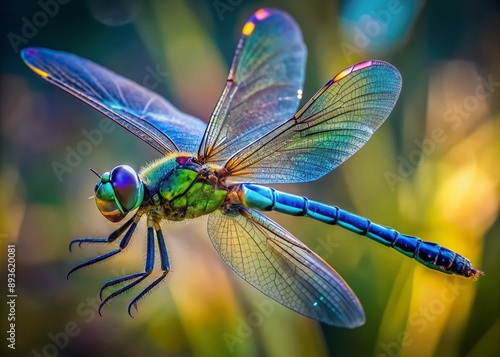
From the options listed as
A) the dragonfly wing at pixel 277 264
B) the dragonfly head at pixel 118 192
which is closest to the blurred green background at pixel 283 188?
the dragonfly wing at pixel 277 264

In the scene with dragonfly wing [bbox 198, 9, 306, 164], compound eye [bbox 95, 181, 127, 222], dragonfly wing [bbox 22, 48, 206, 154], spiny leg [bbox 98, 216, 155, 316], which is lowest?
spiny leg [bbox 98, 216, 155, 316]

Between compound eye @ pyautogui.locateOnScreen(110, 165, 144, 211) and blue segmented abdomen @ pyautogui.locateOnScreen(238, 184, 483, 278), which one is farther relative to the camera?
blue segmented abdomen @ pyautogui.locateOnScreen(238, 184, 483, 278)

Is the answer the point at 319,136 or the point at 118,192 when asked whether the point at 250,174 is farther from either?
the point at 118,192

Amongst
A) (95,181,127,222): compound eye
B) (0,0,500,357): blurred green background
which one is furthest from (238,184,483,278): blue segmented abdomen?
(0,0,500,357): blurred green background

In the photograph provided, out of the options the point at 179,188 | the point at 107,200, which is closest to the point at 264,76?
the point at 179,188

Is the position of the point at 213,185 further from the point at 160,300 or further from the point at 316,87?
the point at 316,87

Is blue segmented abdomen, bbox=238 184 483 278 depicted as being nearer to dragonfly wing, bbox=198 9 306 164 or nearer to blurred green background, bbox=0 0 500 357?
dragonfly wing, bbox=198 9 306 164

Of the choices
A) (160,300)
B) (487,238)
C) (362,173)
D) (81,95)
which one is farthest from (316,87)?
(81,95)

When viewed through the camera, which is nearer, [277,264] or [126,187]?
[126,187]
